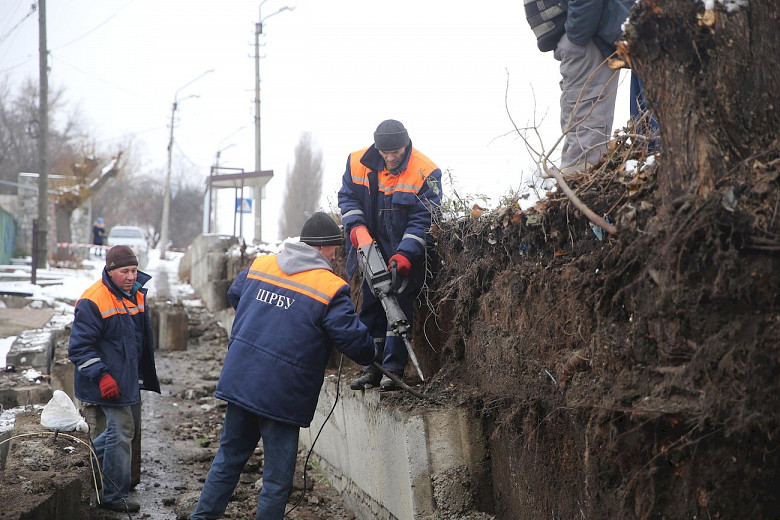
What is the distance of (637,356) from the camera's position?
256 centimetres

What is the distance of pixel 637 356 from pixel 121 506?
3761 mm

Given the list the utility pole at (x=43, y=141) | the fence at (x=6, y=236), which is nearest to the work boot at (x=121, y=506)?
the utility pole at (x=43, y=141)

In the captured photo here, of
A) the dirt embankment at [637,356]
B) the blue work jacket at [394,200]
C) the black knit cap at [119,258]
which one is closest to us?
the dirt embankment at [637,356]

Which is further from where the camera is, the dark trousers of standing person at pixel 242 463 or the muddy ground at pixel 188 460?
the muddy ground at pixel 188 460

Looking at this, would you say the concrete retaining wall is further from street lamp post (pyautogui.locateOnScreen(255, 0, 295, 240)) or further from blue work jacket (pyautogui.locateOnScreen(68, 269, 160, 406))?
street lamp post (pyautogui.locateOnScreen(255, 0, 295, 240))

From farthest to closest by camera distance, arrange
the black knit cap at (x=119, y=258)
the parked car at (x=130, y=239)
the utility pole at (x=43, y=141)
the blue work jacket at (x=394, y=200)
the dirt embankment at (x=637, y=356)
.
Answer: the parked car at (x=130, y=239)
the utility pole at (x=43, y=141)
the black knit cap at (x=119, y=258)
the blue work jacket at (x=394, y=200)
the dirt embankment at (x=637, y=356)

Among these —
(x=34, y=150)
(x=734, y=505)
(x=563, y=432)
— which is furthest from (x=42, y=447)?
(x=34, y=150)

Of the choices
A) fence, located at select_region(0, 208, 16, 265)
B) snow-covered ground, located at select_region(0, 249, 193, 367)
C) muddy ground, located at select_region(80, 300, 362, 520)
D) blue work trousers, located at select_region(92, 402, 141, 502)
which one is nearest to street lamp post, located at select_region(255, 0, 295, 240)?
snow-covered ground, located at select_region(0, 249, 193, 367)

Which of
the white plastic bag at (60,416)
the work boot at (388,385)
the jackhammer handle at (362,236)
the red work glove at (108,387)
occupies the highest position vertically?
the jackhammer handle at (362,236)

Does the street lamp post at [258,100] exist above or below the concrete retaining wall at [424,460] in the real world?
above

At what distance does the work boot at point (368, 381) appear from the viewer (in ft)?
15.4

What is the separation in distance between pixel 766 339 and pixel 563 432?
1.16 m

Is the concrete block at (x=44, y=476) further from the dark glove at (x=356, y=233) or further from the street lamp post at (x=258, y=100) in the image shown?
the street lamp post at (x=258, y=100)

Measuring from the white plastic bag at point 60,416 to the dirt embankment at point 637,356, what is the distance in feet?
8.70
